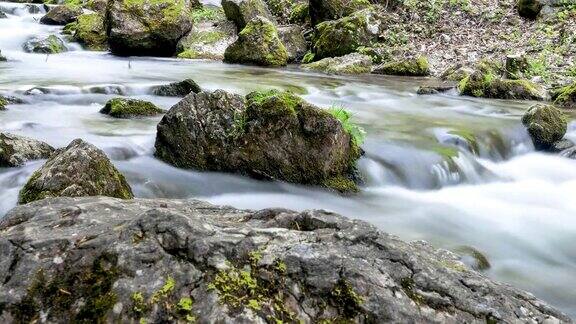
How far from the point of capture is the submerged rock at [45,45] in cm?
1741

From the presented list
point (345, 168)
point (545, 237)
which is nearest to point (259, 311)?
point (345, 168)

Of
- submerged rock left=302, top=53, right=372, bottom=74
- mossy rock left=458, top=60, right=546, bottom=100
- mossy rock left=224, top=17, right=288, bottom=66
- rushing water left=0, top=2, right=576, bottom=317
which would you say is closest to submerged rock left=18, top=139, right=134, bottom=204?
rushing water left=0, top=2, right=576, bottom=317

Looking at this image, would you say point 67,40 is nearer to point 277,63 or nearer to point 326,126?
point 277,63

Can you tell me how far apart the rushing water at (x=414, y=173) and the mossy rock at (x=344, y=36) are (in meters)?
5.16

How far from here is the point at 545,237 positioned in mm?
6297

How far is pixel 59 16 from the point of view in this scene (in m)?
22.3

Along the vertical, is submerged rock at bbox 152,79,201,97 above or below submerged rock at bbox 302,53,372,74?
below

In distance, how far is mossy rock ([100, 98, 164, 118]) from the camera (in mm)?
8500

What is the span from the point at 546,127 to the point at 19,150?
8.49 m

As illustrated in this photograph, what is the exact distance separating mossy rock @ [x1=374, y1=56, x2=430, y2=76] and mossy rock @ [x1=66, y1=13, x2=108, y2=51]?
1036 centimetres

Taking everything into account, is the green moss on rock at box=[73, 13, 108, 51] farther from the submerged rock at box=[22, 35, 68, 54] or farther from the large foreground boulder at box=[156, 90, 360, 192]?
the large foreground boulder at box=[156, 90, 360, 192]

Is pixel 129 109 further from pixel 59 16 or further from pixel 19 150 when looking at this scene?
pixel 59 16

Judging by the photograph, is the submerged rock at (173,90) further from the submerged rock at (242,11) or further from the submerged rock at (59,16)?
the submerged rock at (59,16)

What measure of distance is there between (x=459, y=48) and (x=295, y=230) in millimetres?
15947
